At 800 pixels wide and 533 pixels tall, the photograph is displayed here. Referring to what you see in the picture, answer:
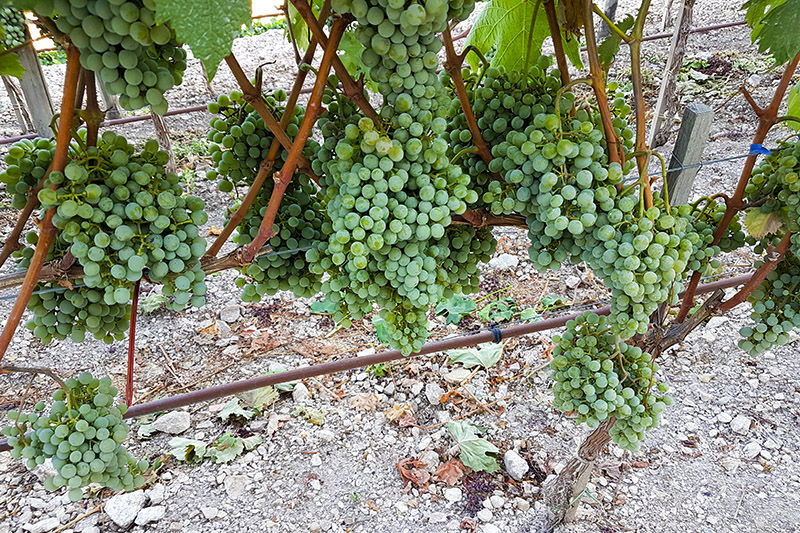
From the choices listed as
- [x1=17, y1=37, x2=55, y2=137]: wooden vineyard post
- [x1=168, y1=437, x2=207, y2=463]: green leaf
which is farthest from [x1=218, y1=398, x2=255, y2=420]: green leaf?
[x1=17, y1=37, x2=55, y2=137]: wooden vineyard post

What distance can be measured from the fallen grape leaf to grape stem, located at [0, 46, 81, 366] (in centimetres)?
179

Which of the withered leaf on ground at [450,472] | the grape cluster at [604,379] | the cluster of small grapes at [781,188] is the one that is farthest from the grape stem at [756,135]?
the withered leaf on ground at [450,472]

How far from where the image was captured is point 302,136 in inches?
34.2

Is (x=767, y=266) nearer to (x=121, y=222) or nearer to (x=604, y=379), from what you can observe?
(x=604, y=379)

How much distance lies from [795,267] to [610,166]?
578 mm

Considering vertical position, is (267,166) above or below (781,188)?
above

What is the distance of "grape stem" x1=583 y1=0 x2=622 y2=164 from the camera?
35.5 inches

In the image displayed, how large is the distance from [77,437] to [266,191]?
50 cm

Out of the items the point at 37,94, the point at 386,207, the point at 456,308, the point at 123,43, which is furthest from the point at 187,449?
the point at 37,94

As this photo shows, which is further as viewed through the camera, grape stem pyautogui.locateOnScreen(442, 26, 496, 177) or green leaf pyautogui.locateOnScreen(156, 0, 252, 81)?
grape stem pyautogui.locateOnScreen(442, 26, 496, 177)

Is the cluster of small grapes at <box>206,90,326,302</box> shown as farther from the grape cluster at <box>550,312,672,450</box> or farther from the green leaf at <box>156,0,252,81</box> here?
the grape cluster at <box>550,312,672,450</box>

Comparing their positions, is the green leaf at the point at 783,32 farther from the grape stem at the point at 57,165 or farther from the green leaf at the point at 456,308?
the green leaf at the point at 456,308

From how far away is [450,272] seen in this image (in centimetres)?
109

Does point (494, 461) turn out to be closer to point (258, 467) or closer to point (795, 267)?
point (258, 467)
